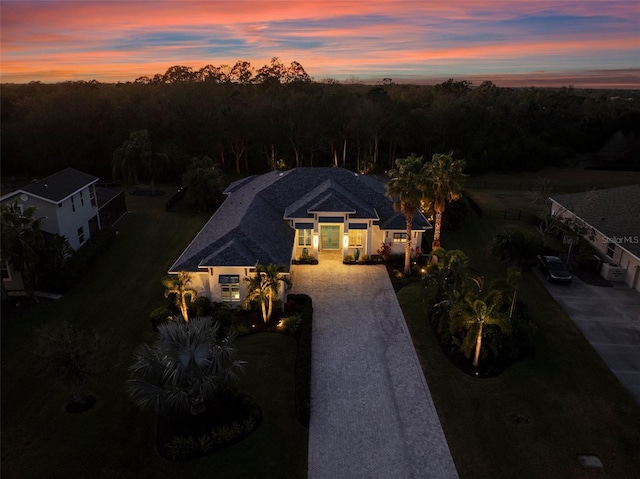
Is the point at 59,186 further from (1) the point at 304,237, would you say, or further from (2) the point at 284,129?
(2) the point at 284,129

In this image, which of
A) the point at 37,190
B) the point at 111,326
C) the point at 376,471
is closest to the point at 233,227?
the point at 111,326

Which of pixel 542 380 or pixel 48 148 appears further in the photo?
pixel 48 148

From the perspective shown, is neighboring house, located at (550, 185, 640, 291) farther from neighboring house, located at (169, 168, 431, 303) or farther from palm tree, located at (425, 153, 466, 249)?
neighboring house, located at (169, 168, 431, 303)

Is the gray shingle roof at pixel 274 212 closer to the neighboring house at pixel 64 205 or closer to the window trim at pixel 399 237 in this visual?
the window trim at pixel 399 237

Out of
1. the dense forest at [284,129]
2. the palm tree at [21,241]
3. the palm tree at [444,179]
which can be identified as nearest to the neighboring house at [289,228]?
the palm tree at [444,179]

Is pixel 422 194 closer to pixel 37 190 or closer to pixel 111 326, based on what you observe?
pixel 111 326

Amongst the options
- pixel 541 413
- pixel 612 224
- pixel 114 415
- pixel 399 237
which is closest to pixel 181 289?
pixel 114 415
